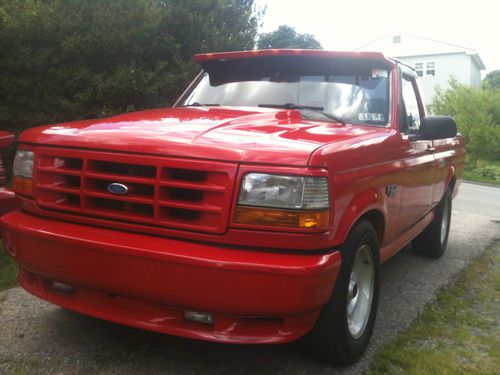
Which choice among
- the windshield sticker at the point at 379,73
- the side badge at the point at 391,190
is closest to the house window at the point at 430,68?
the windshield sticker at the point at 379,73

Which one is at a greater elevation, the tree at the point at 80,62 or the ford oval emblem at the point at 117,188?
the tree at the point at 80,62

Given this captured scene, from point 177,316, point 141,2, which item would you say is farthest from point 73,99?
point 177,316

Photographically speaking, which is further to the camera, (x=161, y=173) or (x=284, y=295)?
(x=161, y=173)

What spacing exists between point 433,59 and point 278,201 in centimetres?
4230

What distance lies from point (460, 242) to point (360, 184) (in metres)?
4.07

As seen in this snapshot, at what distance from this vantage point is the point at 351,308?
9.71 ft

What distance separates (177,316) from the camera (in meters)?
2.39

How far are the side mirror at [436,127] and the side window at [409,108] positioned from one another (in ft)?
0.44

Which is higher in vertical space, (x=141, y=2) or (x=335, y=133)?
(x=141, y=2)

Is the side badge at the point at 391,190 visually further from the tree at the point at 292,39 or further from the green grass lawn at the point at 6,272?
the tree at the point at 292,39

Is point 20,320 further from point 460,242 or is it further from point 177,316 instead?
point 460,242

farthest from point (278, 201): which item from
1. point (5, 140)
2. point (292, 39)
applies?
point (292, 39)

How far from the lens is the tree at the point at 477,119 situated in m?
24.6

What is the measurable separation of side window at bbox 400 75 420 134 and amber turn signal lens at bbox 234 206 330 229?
68.3 inches
